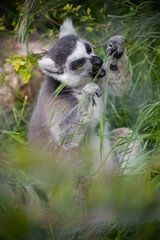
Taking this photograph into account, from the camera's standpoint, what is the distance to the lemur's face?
305 cm

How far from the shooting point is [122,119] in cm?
432

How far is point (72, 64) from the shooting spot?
3.09 m

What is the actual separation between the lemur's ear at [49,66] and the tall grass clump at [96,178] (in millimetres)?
249

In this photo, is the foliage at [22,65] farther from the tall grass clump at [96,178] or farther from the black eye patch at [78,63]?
the black eye patch at [78,63]

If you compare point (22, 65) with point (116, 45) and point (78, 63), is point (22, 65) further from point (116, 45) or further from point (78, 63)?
point (116, 45)

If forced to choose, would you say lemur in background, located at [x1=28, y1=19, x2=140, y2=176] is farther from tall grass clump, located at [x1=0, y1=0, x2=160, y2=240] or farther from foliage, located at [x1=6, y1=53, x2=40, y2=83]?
foliage, located at [x1=6, y1=53, x2=40, y2=83]

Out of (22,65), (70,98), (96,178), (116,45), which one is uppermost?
(116,45)

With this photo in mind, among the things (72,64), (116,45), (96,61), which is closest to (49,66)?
(72,64)

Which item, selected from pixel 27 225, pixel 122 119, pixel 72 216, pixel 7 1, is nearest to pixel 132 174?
pixel 72 216

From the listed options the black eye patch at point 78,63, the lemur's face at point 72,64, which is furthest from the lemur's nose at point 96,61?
the black eye patch at point 78,63

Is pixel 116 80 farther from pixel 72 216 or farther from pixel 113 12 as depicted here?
pixel 72 216

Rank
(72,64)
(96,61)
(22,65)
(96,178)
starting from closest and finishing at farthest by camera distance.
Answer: (96,178) < (96,61) < (72,64) < (22,65)

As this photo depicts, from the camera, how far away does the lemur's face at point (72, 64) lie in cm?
305

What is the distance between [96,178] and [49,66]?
1.35m
